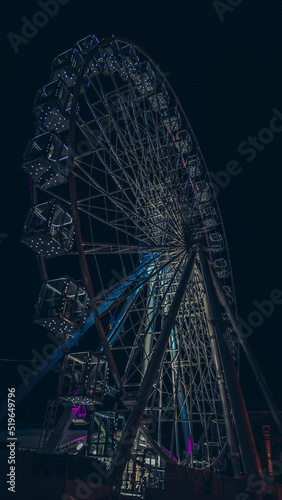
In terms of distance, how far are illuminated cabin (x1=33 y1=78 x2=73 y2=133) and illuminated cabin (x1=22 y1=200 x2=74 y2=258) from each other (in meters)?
2.60

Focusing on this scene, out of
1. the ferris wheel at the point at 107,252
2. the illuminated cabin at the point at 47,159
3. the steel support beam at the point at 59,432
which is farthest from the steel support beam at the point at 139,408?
the steel support beam at the point at 59,432

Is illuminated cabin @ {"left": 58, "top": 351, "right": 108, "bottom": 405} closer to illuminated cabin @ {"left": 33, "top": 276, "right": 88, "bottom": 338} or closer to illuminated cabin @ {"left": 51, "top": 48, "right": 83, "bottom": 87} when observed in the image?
illuminated cabin @ {"left": 33, "top": 276, "right": 88, "bottom": 338}

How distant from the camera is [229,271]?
19.4 m

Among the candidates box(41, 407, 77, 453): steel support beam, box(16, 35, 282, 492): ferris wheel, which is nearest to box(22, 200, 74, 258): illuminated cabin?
box(16, 35, 282, 492): ferris wheel

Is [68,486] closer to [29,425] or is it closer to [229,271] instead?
[229,271]

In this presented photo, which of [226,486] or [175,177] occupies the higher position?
[175,177]

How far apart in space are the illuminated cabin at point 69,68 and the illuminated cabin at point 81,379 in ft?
28.9

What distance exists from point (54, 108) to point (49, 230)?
Answer: 391 cm

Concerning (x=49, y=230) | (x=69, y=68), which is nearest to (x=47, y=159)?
(x=49, y=230)

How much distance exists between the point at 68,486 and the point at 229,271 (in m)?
14.8

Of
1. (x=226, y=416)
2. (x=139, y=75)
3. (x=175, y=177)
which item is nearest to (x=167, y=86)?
(x=139, y=75)

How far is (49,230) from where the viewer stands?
10.1m

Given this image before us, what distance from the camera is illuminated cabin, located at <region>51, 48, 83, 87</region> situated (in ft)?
40.1

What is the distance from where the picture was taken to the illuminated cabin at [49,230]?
10.1 metres
